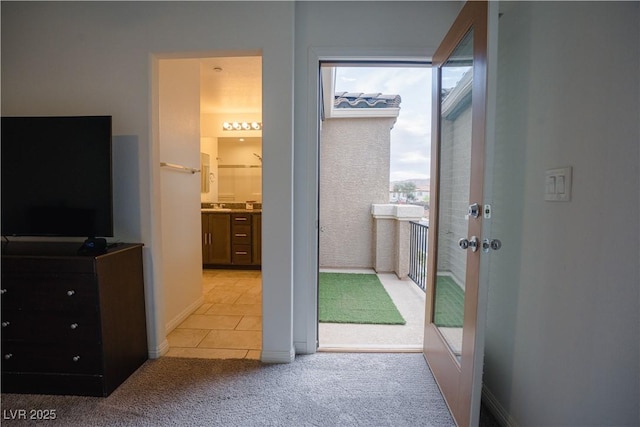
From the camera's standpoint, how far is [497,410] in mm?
1480

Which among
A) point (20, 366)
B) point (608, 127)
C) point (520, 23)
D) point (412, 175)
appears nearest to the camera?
point (608, 127)

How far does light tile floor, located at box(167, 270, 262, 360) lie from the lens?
6.95 feet

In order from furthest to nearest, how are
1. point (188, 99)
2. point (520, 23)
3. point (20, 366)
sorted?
point (188, 99) → point (20, 366) → point (520, 23)

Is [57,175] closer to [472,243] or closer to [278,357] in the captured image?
[278,357]

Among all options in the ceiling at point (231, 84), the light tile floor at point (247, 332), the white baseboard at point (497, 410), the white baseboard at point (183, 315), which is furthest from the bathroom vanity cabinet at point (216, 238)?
the white baseboard at point (497, 410)

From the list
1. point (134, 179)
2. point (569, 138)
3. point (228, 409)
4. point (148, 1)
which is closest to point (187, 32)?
point (148, 1)

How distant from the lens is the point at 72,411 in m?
1.51

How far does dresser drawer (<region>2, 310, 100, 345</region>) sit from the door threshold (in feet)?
4.66

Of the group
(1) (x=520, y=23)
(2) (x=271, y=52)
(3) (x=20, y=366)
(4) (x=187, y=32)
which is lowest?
(3) (x=20, y=366)

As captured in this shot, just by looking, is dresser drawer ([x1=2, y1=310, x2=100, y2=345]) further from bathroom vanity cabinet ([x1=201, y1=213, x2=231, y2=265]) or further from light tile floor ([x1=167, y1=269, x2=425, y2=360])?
bathroom vanity cabinet ([x1=201, y1=213, x2=231, y2=265])

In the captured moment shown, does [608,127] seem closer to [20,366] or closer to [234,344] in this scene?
[234,344]

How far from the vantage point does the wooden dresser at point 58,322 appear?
5.15 ft

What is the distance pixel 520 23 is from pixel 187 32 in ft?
6.31

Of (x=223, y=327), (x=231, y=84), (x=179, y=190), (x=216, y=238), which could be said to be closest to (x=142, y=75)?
(x=179, y=190)
